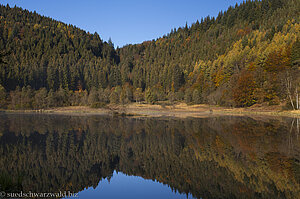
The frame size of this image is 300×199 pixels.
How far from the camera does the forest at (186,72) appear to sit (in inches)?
2785

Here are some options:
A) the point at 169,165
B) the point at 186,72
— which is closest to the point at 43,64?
the point at 186,72

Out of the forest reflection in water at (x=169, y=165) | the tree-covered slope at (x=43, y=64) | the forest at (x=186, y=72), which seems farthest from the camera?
the tree-covered slope at (x=43, y=64)

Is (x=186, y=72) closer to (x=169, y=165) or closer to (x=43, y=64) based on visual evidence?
(x=43, y=64)

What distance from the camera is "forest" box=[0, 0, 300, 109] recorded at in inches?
2785

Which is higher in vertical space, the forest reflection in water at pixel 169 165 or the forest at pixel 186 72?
the forest at pixel 186 72

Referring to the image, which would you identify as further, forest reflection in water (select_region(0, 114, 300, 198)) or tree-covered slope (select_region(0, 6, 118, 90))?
tree-covered slope (select_region(0, 6, 118, 90))

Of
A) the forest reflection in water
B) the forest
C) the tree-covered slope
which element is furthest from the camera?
the tree-covered slope

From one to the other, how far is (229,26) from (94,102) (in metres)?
154

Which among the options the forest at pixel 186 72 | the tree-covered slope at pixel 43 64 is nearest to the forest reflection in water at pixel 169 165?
the forest at pixel 186 72

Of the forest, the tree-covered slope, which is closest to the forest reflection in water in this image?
the forest

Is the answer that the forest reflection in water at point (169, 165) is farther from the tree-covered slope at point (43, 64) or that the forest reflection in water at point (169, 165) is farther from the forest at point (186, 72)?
the tree-covered slope at point (43, 64)

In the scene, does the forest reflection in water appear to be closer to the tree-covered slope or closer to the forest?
the forest

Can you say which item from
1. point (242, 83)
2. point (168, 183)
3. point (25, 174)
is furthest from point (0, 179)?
point (242, 83)

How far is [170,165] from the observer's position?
14.8m
